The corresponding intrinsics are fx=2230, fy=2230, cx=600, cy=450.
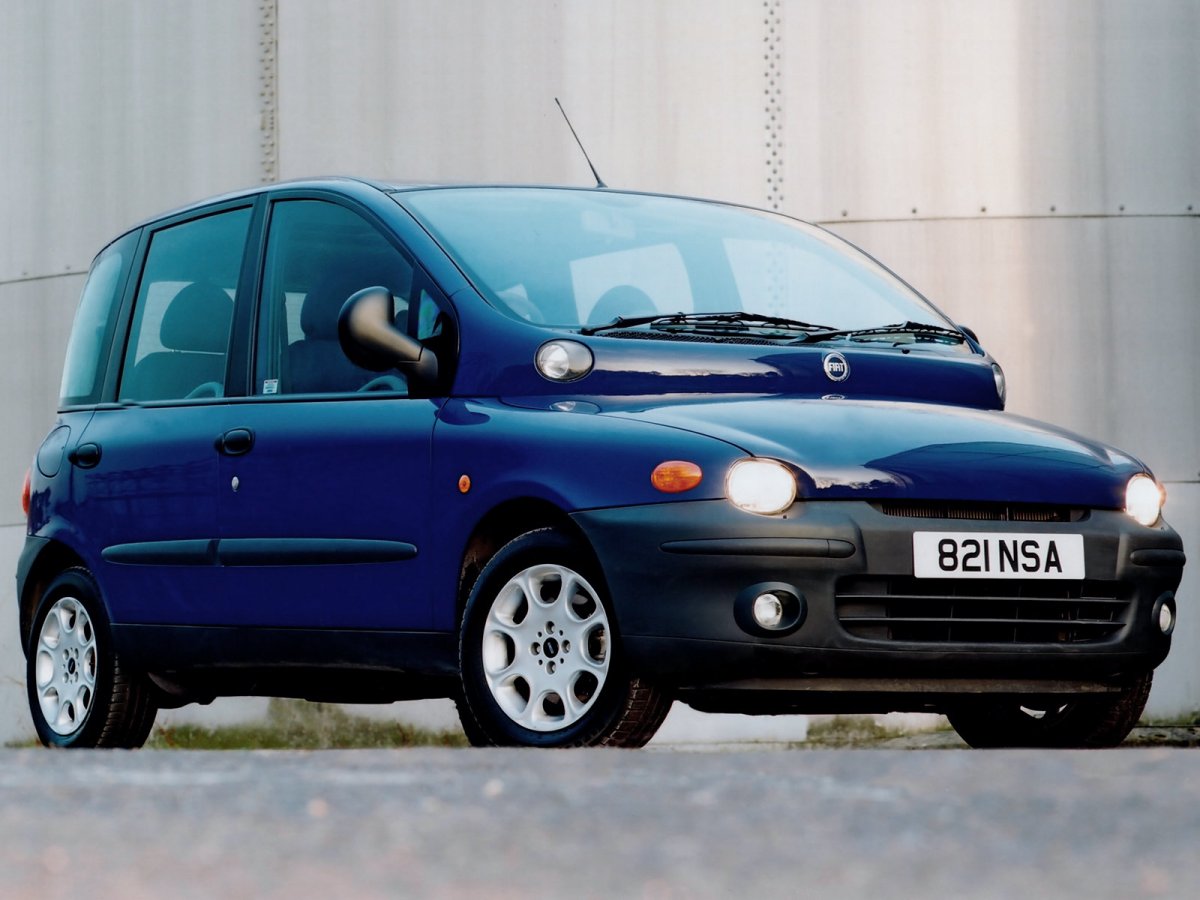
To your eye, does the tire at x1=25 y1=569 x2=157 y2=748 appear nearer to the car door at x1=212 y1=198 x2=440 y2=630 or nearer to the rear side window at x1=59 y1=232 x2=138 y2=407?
the rear side window at x1=59 y1=232 x2=138 y2=407

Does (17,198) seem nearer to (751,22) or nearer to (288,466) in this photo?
(751,22)

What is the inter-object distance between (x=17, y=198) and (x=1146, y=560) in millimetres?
6734

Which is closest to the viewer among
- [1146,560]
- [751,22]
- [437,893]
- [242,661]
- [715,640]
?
[437,893]

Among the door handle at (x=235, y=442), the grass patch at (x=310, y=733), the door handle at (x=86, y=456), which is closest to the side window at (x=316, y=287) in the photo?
the door handle at (x=235, y=442)

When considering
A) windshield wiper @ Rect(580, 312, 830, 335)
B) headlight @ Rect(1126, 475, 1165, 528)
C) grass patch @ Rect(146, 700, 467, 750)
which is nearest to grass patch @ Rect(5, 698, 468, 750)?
grass patch @ Rect(146, 700, 467, 750)

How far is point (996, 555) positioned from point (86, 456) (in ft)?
10.8

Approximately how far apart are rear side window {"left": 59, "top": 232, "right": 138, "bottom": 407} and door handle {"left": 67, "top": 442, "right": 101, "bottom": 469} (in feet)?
0.75

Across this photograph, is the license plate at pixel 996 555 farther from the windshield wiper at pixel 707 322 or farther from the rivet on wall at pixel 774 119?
the rivet on wall at pixel 774 119

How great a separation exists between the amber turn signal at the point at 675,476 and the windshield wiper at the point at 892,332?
1064mm

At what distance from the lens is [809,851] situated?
260 centimetres

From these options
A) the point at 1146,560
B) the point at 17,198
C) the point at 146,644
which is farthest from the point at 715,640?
the point at 17,198

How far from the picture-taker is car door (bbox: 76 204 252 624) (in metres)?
6.66

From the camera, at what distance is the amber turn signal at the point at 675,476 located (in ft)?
16.9

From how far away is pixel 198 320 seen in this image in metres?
7.06
